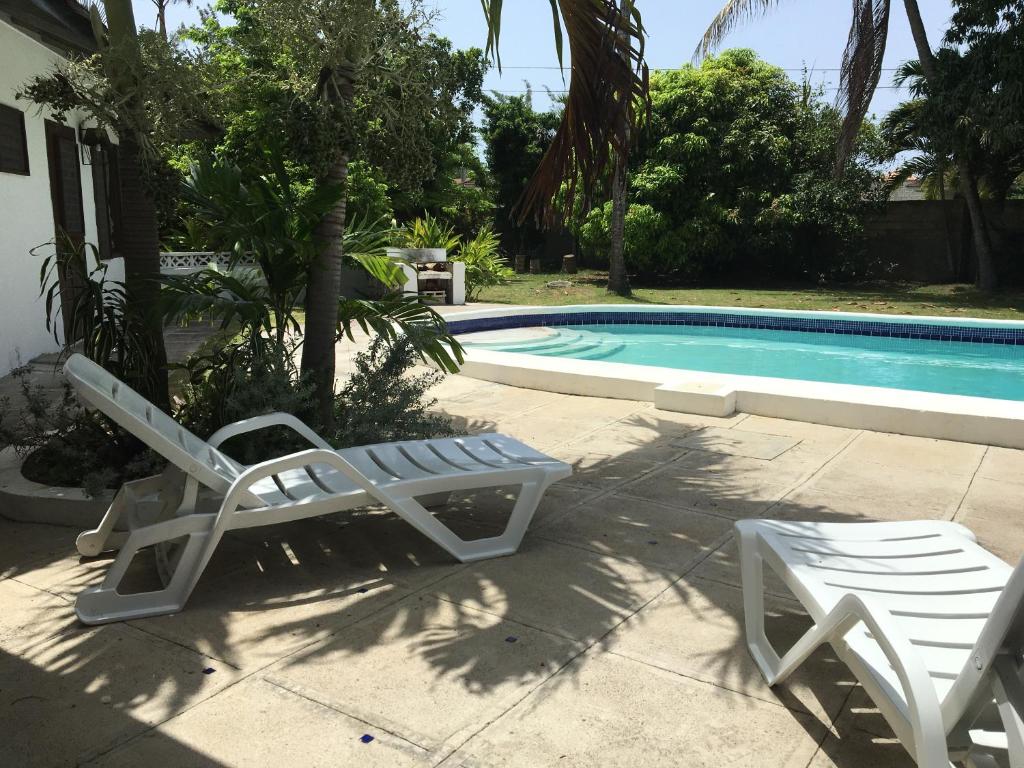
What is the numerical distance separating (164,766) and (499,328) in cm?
1143

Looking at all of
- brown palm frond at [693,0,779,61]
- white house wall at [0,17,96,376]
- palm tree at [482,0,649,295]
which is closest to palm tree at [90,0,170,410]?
palm tree at [482,0,649,295]

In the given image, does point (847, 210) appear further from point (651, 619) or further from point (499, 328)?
point (651, 619)

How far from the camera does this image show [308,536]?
398 centimetres

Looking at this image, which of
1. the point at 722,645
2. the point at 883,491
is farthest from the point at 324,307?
the point at 883,491

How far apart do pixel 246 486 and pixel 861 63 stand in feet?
53.3

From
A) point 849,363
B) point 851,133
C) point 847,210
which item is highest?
point 851,133

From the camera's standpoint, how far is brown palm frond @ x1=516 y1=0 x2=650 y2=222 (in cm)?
482

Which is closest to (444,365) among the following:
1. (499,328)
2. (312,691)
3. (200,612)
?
(200,612)

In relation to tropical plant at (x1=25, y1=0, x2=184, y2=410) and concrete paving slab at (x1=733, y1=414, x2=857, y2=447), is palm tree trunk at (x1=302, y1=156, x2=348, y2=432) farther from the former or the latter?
concrete paving slab at (x1=733, y1=414, x2=857, y2=447)

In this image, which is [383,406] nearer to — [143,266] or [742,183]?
[143,266]

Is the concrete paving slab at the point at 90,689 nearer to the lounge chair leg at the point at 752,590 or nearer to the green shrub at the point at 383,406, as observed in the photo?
the lounge chair leg at the point at 752,590

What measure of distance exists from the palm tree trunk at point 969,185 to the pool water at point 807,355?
5.83 meters

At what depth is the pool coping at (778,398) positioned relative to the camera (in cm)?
575

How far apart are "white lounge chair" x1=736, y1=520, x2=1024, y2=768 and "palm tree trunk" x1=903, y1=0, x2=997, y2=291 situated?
655 inches
